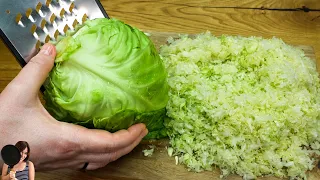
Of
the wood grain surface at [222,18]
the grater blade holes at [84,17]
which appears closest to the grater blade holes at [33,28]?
the grater blade holes at [84,17]

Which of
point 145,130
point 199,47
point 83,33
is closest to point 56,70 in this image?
point 83,33

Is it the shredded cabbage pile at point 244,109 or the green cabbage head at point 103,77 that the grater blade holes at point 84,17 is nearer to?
the green cabbage head at point 103,77

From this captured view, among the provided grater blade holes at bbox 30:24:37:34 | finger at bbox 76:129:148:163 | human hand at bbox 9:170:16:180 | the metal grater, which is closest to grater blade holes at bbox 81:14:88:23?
the metal grater

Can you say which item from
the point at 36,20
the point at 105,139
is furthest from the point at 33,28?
the point at 105,139

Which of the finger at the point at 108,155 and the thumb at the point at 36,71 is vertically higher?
the thumb at the point at 36,71

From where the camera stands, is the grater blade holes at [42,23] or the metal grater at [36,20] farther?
the grater blade holes at [42,23]

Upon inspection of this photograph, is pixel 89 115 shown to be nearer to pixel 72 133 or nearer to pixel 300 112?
pixel 72 133
